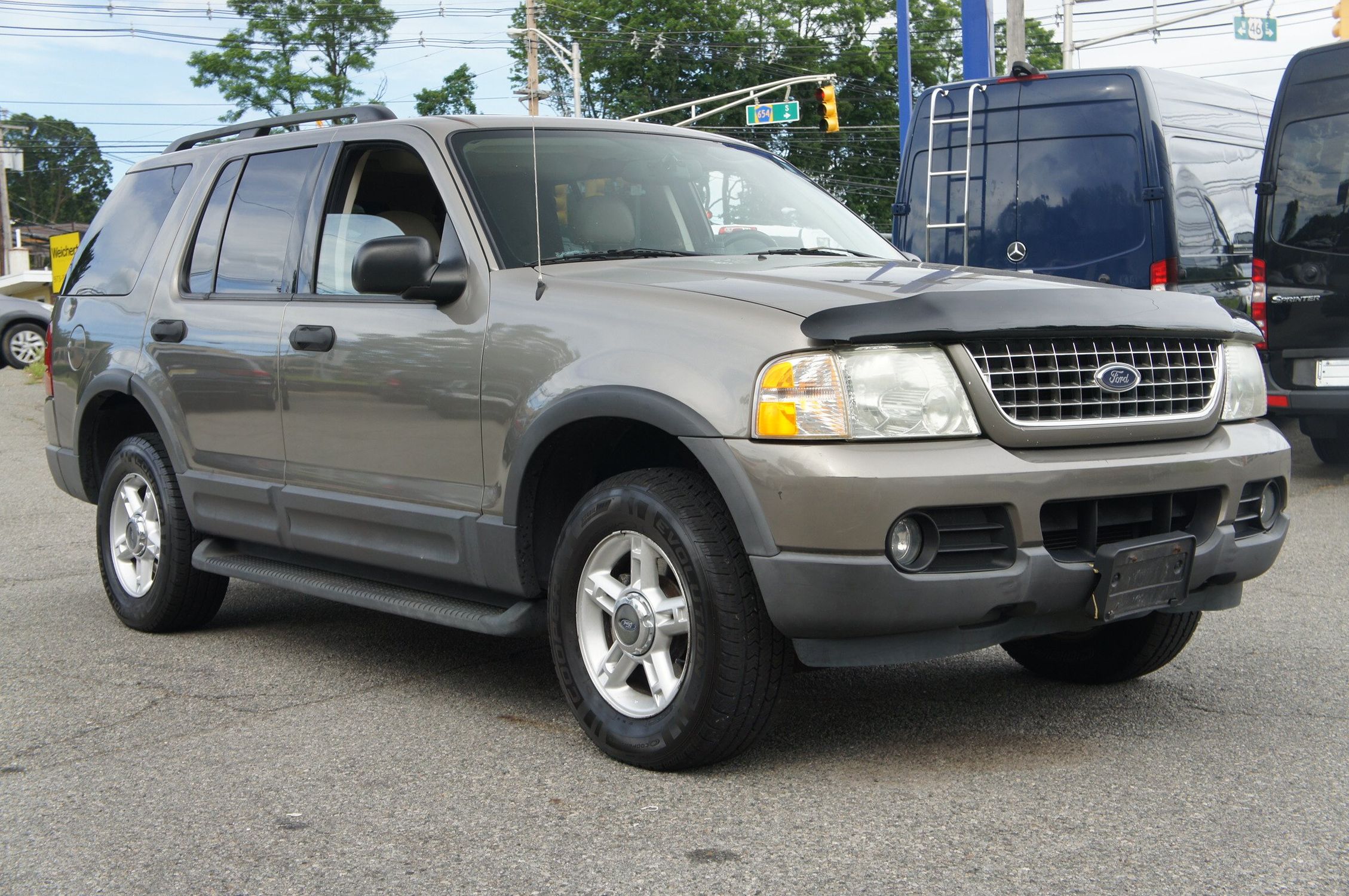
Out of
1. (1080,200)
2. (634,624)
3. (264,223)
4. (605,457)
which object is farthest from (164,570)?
(1080,200)

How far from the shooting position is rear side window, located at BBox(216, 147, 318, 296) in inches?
209

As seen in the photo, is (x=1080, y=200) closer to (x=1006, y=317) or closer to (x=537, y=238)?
(x=537, y=238)

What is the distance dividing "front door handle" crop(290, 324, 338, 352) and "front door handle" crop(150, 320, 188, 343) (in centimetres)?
79

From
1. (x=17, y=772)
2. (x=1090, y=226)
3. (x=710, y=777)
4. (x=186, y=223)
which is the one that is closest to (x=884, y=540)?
(x=710, y=777)

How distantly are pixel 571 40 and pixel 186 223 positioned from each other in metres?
48.0

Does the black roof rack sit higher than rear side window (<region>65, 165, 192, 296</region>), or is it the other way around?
the black roof rack

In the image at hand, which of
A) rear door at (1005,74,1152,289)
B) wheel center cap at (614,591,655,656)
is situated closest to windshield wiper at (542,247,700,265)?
wheel center cap at (614,591,655,656)

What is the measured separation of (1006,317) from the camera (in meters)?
3.70

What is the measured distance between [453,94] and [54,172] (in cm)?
5610

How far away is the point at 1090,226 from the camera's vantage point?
380 inches

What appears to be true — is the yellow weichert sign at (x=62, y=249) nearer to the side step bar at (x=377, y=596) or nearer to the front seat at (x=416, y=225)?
the side step bar at (x=377, y=596)

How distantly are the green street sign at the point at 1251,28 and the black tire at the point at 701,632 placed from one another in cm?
3212

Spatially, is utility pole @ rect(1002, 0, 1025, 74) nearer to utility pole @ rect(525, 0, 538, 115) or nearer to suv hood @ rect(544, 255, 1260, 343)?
suv hood @ rect(544, 255, 1260, 343)

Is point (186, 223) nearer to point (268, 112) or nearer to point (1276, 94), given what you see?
point (1276, 94)
